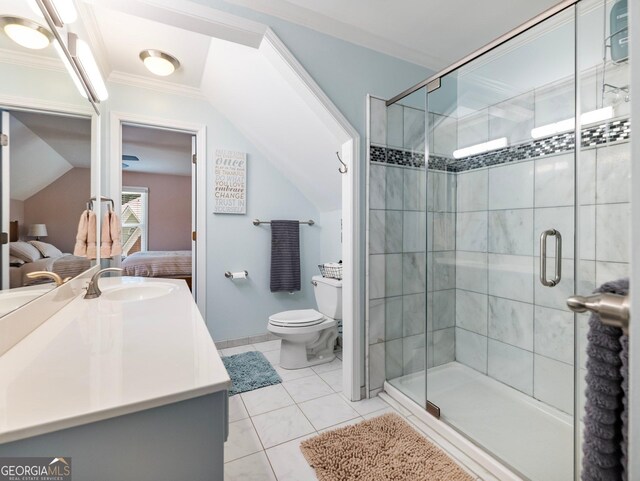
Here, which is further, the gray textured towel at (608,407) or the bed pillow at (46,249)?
the bed pillow at (46,249)

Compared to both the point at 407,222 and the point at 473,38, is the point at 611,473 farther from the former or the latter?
the point at 473,38

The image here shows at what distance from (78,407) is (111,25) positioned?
2221 millimetres

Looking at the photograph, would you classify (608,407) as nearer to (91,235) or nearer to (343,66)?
(343,66)

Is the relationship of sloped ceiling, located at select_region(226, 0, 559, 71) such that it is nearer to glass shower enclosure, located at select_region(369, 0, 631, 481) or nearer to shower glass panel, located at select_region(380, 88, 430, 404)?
glass shower enclosure, located at select_region(369, 0, 631, 481)

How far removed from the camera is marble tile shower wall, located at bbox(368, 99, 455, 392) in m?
1.99

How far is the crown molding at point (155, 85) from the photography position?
234 centimetres

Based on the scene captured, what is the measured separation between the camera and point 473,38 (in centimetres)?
198

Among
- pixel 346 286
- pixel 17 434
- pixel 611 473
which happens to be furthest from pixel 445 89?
pixel 17 434

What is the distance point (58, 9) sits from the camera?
119 centimetres

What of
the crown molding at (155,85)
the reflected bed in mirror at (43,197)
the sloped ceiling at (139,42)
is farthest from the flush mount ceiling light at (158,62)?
the reflected bed in mirror at (43,197)

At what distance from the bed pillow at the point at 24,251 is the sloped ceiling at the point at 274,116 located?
1470 mm

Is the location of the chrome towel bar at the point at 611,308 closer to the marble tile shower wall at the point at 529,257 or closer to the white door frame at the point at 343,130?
the marble tile shower wall at the point at 529,257

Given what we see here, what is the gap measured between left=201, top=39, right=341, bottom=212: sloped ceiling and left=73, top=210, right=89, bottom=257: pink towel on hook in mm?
1364

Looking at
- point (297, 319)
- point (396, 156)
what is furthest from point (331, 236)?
point (396, 156)
